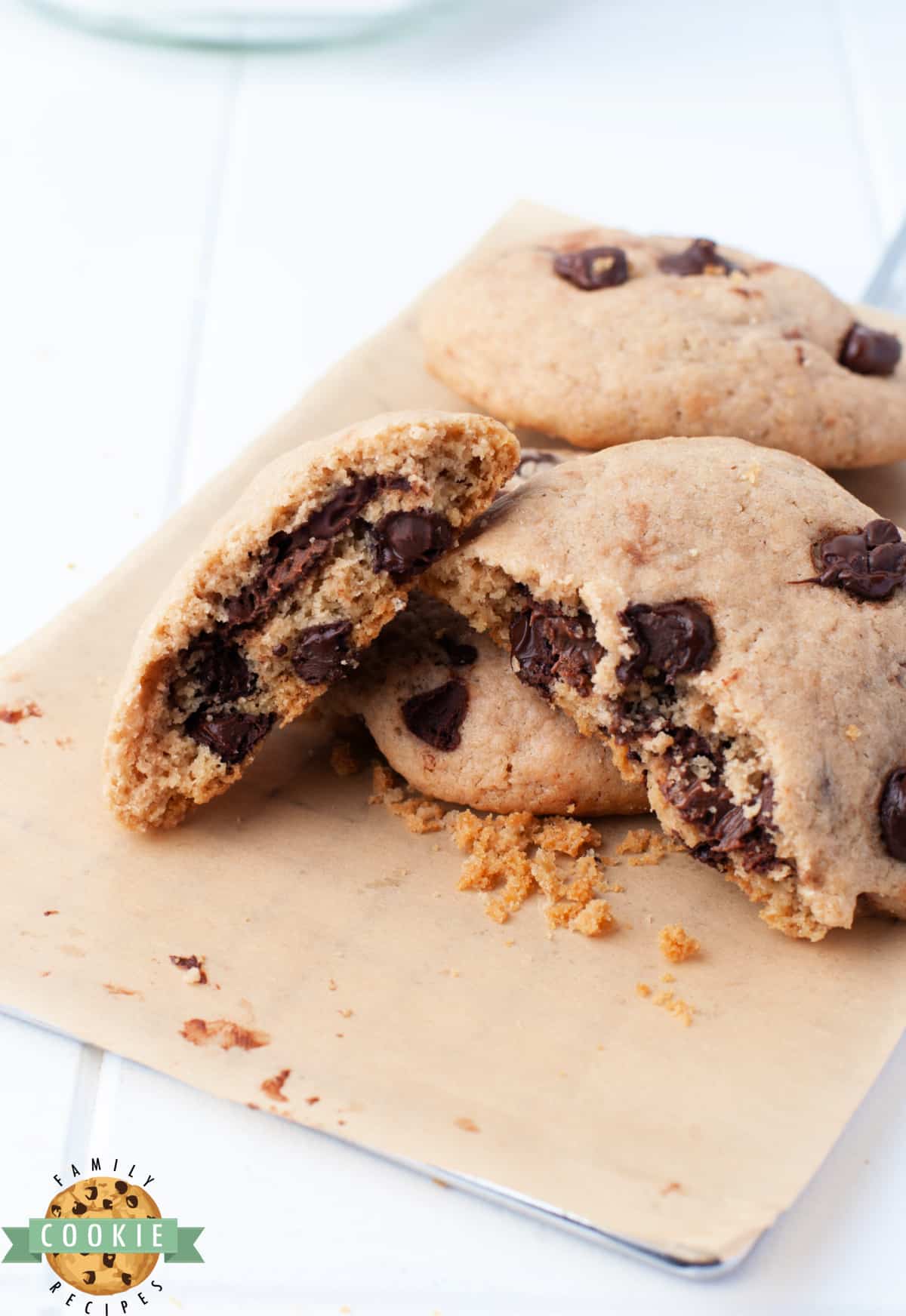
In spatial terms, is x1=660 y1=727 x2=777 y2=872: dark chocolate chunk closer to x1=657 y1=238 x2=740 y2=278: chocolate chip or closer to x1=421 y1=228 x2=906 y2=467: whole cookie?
x1=421 y1=228 x2=906 y2=467: whole cookie

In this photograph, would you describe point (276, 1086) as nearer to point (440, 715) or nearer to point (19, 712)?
point (440, 715)

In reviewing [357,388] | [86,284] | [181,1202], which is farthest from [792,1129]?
[86,284]

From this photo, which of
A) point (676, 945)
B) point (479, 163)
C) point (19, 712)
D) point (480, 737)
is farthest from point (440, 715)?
point (479, 163)

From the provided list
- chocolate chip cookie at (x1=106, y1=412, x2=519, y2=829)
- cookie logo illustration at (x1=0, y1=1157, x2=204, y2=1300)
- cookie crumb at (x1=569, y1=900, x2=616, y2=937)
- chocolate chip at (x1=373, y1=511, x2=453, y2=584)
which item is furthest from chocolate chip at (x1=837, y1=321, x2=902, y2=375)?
cookie logo illustration at (x1=0, y1=1157, x2=204, y2=1300)

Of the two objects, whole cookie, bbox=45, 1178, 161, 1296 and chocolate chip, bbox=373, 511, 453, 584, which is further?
chocolate chip, bbox=373, 511, 453, 584

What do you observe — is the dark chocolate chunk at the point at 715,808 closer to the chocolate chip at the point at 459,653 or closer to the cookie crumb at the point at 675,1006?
the cookie crumb at the point at 675,1006

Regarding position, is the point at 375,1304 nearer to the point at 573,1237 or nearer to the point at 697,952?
the point at 573,1237

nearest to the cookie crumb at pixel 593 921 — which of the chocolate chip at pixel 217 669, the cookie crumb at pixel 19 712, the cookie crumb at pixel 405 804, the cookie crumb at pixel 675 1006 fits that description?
the cookie crumb at pixel 675 1006

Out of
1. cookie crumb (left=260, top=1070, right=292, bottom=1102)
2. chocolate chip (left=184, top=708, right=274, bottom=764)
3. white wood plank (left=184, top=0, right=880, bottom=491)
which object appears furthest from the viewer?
white wood plank (left=184, top=0, right=880, bottom=491)
